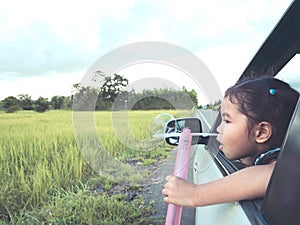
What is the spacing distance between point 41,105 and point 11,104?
26 cm

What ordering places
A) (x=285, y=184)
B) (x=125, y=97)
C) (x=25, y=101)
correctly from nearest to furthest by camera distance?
(x=285, y=184) → (x=125, y=97) → (x=25, y=101)

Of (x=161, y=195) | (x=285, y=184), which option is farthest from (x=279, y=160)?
Result: (x=161, y=195)

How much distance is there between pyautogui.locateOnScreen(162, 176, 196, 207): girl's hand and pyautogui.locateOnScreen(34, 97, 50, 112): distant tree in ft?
8.25

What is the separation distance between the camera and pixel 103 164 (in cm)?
139

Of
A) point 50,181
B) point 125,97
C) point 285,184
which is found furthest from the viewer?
point 50,181

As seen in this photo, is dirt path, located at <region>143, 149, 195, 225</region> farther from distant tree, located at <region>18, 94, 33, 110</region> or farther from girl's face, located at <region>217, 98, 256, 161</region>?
distant tree, located at <region>18, 94, 33, 110</region>

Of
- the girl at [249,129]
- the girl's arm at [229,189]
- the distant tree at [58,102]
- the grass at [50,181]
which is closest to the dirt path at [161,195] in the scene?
the grass at [50,181]

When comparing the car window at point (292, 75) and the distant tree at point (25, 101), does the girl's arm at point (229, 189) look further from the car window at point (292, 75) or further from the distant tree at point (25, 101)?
the distant tree at point (25, 101)

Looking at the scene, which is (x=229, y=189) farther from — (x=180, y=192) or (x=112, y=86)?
(x=112, y=86)

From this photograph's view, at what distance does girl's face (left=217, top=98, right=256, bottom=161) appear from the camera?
957 millimetres

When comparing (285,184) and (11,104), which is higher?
(11,104)

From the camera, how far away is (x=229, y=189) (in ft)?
2.51

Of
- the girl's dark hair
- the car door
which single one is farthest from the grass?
the girl's dark hair

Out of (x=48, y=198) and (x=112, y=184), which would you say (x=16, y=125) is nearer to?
(x=48, y=198)
